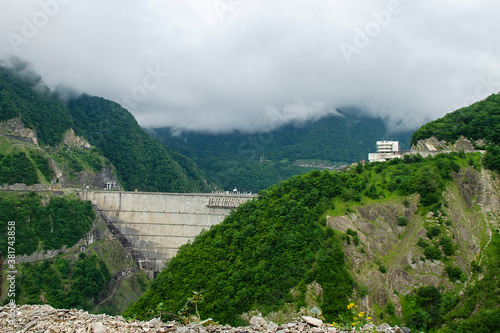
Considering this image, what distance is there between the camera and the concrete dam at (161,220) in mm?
88438

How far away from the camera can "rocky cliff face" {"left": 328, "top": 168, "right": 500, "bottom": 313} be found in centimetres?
4694

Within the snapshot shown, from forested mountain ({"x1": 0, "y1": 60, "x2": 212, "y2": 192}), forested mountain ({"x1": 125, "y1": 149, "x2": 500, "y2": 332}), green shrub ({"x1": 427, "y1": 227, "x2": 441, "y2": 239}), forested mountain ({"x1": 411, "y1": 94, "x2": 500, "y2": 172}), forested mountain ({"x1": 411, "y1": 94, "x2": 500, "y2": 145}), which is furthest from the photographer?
forested mountain ({"x1": 0, "y1": 60, "x2": 212, "y2": 192})

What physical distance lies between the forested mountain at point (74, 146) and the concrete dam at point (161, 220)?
1899 cm

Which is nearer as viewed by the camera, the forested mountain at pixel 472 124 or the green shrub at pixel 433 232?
the green shrub at pixel 433 232

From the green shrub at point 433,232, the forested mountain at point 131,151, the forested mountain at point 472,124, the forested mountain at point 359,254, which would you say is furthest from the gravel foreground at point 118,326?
the forested mountain at point 131,151

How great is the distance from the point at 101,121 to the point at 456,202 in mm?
126215

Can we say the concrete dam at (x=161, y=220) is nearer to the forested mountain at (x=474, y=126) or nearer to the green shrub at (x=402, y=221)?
the forested mountain at (x=474, y=126)

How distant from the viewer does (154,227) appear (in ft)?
292

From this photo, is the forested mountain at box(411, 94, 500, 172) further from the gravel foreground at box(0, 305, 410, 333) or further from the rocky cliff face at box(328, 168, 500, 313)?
the gravel foreground at box(0, 305, 410, 333)

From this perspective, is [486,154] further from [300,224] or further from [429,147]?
[300,224]

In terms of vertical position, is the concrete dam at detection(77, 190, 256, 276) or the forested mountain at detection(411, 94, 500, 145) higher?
the forested mountain at detection(411, 94, 500, 145)

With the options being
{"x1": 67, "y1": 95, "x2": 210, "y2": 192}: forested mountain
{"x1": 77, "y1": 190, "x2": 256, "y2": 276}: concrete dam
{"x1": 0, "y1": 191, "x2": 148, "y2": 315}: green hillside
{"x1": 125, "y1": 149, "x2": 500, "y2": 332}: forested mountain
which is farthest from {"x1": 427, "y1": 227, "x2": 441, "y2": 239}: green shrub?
{"x1": 67, "y1": 95, "x2": 210, "y2": 192}: forested mountain

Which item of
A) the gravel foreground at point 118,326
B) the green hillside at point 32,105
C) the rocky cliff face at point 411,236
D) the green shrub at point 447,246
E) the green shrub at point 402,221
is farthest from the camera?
the green hillside at point 32,105

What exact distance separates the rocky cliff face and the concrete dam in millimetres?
39260
